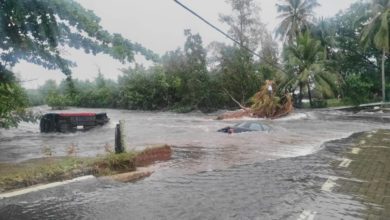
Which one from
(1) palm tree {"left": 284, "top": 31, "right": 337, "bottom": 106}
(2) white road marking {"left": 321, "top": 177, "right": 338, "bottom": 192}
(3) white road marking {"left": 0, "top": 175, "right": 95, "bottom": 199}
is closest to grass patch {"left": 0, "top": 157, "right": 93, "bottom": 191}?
(3) white road marking {"left": 0, "top": 175, "right": 95, "bottom": 199}

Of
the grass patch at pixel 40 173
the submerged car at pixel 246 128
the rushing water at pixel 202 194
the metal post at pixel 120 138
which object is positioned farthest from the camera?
the submerged car at pixel 246 128

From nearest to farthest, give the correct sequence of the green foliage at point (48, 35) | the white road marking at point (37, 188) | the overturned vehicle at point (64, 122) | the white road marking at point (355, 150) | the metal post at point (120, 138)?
the green foliage at point (48, 35)
the white road marking at point (37, 188)
the metal post at point (120, 138)
the white road marking at point (355, 150)
the overturned vehicle at point (64, 122)

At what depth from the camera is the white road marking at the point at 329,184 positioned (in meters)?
8.74

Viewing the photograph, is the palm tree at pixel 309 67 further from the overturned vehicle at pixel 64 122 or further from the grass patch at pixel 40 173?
the grass patch at pixel 40 173

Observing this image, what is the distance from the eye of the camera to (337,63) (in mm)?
53062

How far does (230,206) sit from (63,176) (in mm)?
3757

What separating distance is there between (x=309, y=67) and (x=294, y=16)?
31.9 ft

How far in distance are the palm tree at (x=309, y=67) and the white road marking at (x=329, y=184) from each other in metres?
34.7

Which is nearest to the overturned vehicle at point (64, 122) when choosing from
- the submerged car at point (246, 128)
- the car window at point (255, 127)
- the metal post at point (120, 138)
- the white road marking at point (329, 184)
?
the submerged car at point (246, 128)

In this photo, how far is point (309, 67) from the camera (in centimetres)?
4447

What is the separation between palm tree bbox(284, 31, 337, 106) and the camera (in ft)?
144

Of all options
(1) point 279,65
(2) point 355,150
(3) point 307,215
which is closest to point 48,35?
(3) point 307,215

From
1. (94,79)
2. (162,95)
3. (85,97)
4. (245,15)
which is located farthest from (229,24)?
(94,79)

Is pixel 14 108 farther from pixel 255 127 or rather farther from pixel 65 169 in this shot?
pixel 255 127
